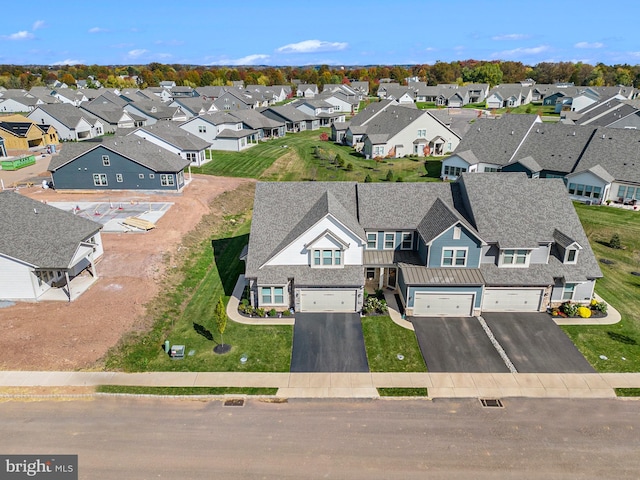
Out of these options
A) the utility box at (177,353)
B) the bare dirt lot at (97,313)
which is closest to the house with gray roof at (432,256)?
the utility box at (177,353)

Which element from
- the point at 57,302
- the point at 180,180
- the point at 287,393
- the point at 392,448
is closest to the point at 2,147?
the point at 180,180

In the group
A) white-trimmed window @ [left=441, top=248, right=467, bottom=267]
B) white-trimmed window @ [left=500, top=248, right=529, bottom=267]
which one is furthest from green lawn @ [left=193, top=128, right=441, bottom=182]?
white-trimmed window @ [left=441, top=248, right=467, bottom=267]

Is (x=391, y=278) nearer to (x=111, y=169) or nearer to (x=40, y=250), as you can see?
(x=40, y=250)

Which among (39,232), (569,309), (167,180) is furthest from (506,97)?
(39,232)

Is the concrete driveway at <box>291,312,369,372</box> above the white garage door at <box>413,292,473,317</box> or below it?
below

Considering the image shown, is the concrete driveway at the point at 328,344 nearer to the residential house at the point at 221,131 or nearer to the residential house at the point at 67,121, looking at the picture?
the residential house at the point at 221,131

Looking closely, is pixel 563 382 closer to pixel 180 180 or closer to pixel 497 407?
pixel 497 407

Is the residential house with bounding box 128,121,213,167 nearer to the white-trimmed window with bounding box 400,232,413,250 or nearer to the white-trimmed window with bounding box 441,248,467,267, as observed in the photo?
the white-trimmed window with bounding box 400,232,413,250
